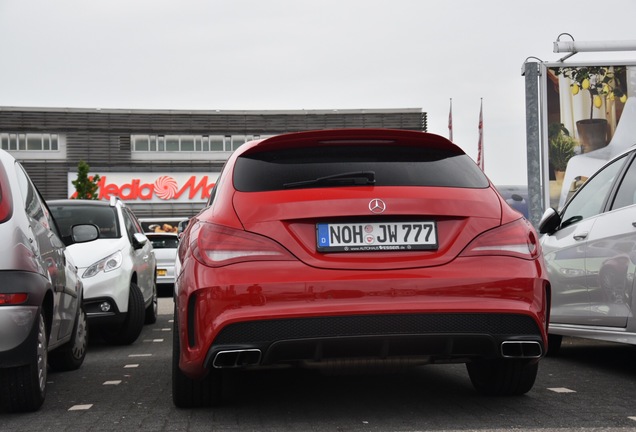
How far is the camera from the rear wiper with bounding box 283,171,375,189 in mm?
4785

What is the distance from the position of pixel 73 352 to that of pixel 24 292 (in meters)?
2.49

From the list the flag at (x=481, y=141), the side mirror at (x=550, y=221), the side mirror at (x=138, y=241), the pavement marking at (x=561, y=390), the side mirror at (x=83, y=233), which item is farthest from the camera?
the flag at (x=481, y=141)

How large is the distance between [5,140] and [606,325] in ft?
193

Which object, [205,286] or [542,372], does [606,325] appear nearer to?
[542,372]

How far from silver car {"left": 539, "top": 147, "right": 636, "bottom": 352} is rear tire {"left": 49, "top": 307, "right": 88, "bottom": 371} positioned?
3603 millimetres

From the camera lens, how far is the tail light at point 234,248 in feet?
14.9

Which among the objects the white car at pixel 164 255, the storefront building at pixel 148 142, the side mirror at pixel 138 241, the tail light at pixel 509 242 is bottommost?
the white car at pixel 164 255

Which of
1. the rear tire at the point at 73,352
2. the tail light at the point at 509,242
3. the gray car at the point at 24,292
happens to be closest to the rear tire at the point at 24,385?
the gray car at the point at 24,292

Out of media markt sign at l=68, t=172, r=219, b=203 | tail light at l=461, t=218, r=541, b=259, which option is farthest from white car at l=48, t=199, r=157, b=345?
media markt sign at l=68, t=172, r=219, b=203

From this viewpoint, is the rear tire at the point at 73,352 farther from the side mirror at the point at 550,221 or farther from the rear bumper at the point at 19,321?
the side mirror at the point at 550,221

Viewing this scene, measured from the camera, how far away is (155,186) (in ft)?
202

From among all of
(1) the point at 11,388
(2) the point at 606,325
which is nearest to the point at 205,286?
(1) the point at 11,388

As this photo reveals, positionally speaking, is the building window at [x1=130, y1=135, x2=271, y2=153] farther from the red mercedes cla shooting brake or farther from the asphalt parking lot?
the red mercedes cla shooting brake

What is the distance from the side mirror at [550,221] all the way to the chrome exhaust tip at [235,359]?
11.6 ft
